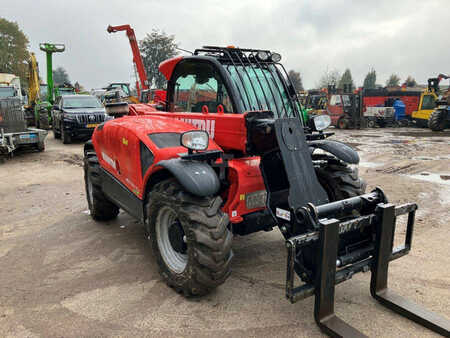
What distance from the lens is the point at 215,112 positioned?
11.6ft

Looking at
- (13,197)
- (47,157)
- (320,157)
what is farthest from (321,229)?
(47,157)

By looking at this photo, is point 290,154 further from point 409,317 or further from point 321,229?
point 409,317

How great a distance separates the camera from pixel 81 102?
13.8m

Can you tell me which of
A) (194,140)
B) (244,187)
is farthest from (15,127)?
(244,187)

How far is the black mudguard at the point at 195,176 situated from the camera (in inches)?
106

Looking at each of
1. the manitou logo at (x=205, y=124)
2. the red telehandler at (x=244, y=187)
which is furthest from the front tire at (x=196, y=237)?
the manitou logo at (x=205, y=124)

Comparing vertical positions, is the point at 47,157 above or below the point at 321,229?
below

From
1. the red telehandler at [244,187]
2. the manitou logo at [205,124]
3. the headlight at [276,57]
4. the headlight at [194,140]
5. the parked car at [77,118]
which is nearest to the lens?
the red telehandler at [244,187]

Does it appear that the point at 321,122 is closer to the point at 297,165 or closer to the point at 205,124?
the point at 297,165

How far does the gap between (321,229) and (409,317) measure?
1.11m

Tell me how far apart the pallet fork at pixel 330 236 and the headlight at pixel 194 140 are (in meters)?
0.58

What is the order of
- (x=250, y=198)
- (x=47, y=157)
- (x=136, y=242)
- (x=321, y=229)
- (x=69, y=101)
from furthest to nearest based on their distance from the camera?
1. (x=69, y=101)
2. (x=47, y=157)
3. (x=136, y=242)
4. (x=250, y=198)
5. (x=321, y=229)

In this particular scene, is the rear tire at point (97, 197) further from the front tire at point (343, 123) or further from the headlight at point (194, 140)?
the front tire at point (343, 123)

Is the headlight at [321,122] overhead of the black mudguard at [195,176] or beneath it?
overhead
